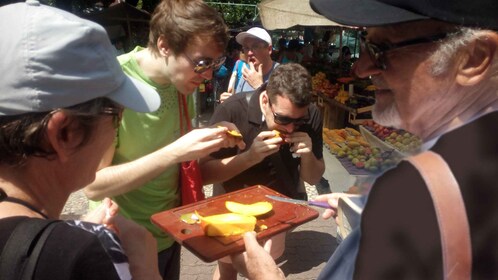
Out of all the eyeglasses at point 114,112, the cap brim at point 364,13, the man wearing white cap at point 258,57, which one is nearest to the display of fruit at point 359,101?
the man wearing white cap at point 258,57

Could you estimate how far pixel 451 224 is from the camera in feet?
2.62

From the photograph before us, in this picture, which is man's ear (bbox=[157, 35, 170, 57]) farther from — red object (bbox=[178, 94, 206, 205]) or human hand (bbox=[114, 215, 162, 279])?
human hand (bbox=[114, 215, 162, 279])

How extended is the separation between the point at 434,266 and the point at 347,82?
8427 mm

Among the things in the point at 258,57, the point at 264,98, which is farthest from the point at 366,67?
the point at 258,57

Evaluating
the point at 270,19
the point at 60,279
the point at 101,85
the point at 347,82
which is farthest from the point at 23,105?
the point at 347,82

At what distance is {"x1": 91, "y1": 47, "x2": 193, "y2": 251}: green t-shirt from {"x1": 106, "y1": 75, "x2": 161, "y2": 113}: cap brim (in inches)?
30.7

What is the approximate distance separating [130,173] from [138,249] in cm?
68

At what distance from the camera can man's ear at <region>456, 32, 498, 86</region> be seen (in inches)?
40.7

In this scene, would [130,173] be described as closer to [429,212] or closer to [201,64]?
[201,64]

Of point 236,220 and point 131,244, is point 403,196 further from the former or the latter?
point 236,220

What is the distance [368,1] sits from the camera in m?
1.15

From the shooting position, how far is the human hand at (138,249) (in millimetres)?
1320

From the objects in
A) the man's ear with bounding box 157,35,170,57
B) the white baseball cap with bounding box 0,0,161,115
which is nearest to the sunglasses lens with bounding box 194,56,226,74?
the man's ear with bounding box 157,35,170,57

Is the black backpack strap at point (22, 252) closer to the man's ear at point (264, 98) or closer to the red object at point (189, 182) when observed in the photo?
the red object at point (189, 182)
